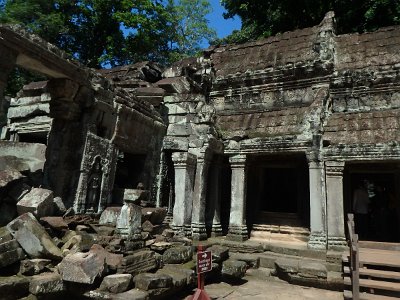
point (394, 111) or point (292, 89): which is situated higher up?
point (292, 89)

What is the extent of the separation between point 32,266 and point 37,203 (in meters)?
1.32

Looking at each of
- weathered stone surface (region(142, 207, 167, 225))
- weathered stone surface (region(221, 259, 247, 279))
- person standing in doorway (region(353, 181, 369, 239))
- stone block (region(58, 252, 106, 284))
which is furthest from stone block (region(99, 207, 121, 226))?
person standing in doorway (region(353, 181, 369, 239))

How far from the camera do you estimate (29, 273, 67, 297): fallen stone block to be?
3.79 metres

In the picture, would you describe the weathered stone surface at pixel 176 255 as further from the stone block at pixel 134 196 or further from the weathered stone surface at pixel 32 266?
the weathered stone surface at pixel 32 266

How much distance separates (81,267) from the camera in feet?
13.1

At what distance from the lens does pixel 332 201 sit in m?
7.23

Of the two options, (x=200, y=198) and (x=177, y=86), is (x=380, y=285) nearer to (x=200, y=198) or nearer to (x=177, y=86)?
(x=200, y=198)

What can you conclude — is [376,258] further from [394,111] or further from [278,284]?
[394,111]

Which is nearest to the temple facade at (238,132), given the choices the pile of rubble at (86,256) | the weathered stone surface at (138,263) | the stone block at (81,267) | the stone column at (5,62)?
the stone column at (5,62)

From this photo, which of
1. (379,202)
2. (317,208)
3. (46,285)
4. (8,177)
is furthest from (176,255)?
(379,202)

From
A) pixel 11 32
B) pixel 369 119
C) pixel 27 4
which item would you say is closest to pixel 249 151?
pixel 369 119

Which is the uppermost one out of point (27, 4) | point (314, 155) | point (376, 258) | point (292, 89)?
point (27, 4)

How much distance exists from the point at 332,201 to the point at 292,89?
399cm

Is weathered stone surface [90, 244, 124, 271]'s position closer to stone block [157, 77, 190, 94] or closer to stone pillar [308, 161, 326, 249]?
stone pillar [308, 161, 326, 249]
